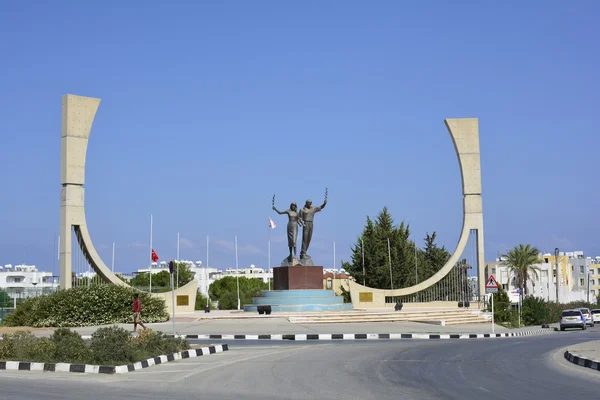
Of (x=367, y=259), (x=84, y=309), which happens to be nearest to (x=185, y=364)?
(x=84, y=309)

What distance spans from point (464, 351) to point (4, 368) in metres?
11.8

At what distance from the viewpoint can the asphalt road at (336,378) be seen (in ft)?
40.6

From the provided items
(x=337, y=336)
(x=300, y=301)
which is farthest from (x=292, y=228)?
(x=337, y=336)

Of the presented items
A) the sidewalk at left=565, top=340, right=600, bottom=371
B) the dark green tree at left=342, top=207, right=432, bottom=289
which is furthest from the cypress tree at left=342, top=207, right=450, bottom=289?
the sidewalk at left=565, top=340, right=600, bottom=371

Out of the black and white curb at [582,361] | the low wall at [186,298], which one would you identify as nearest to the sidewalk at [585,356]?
the black and white curb at [582,361]

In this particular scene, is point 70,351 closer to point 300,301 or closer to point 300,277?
point 300,301

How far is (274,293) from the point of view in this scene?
39938mm

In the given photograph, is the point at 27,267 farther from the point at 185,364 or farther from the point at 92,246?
the point at 185,364

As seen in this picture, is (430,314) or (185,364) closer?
(185,364)

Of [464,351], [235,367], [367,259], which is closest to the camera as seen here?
[235,367]

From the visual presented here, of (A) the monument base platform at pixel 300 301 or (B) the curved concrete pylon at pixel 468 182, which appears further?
(B) the curved concrete pylon at pixel 468 182

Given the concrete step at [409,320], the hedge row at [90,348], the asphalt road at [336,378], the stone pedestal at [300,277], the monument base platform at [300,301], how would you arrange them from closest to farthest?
1. the asphalt road at [336,378]
2. the hedge row at [90,348]
3. the concrete step at [409,320]
4. the monument base platform at [300,301]
5. the stone pedestal at [300,277]

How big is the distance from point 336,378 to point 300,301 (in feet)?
81.0

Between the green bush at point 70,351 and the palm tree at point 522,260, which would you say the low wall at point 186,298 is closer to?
the green bush at point 70,351
